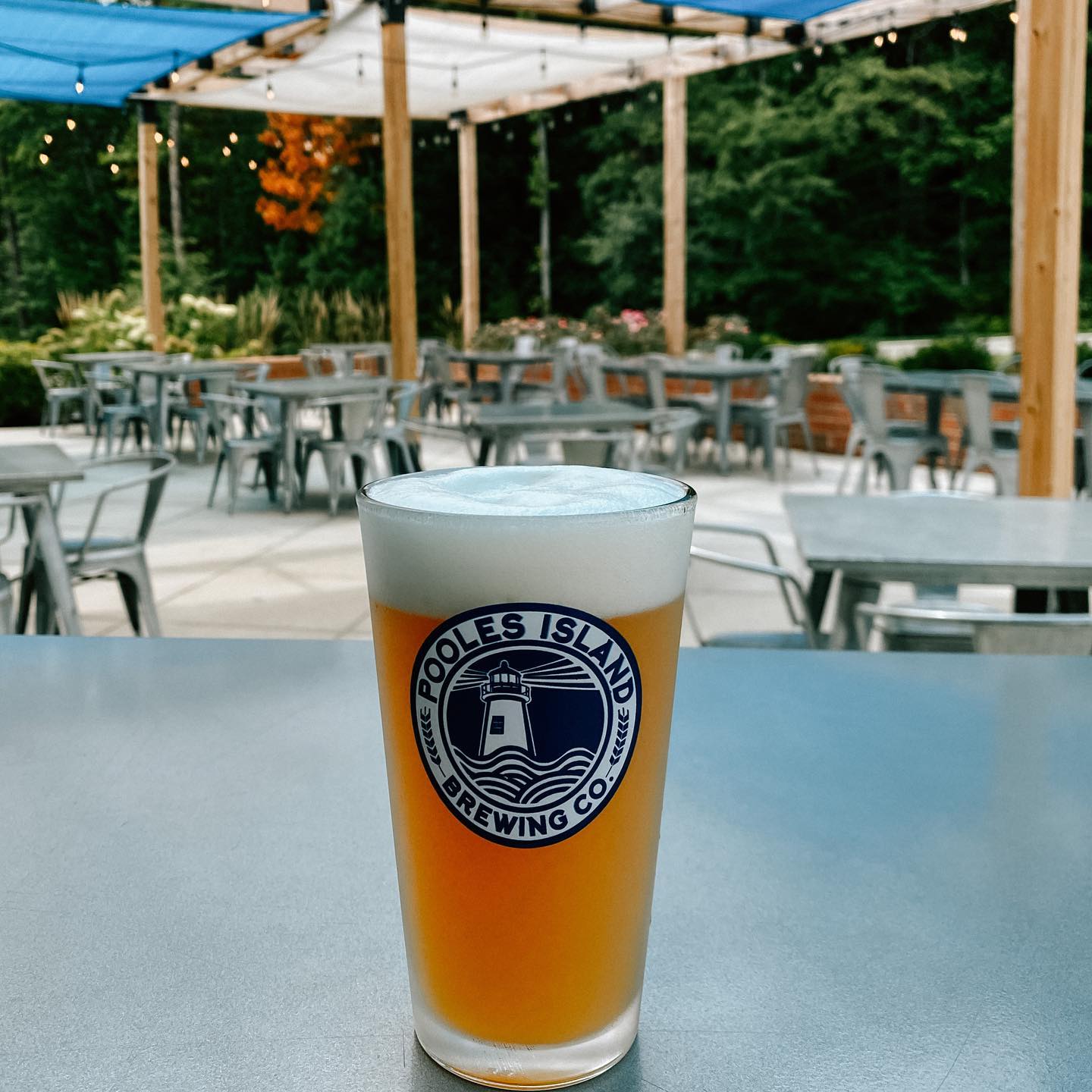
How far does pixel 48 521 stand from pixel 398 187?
226 inches

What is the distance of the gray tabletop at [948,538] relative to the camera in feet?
6.68

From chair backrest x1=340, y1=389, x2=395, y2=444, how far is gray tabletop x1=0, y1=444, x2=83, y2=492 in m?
3.34

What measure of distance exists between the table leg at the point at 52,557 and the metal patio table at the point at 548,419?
7.44 feet

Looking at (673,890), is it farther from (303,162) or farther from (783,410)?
(303,162)

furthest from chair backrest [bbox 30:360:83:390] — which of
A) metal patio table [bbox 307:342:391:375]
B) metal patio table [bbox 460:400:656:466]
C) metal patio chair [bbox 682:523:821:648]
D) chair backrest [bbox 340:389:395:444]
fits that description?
metal patio chair [bbox 682:523:821:648]

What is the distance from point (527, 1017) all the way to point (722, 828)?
0.67 feet

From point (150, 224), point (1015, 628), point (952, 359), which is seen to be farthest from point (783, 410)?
point (150, 224)

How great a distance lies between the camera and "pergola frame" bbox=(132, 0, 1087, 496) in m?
3.98

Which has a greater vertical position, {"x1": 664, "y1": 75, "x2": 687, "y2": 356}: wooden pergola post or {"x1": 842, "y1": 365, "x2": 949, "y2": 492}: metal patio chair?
{"x1": 664, "y1": 75, "x2": 687, "y2": 356}: wooden pergola post

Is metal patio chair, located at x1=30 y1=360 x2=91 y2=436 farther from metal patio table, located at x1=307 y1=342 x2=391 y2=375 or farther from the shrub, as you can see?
metal patio table, located at x1=307 y1=342 x2=391 y2=375

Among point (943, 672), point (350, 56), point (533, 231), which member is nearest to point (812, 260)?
point (533, 231)

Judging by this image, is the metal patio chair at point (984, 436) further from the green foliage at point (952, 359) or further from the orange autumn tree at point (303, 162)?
the orange autumn tree at point (303, 162)

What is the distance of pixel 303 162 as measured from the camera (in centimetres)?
2003

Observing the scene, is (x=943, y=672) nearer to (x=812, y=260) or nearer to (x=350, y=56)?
(x=350, y=56)
